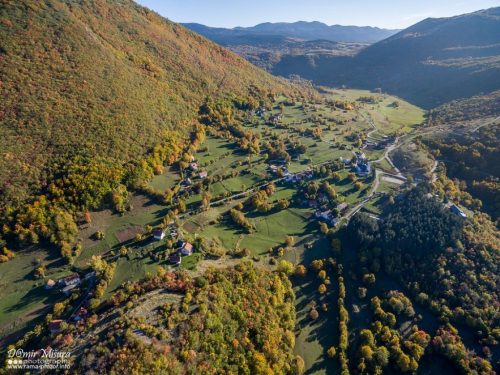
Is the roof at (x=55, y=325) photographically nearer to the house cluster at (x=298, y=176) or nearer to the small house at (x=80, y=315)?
the small house at (x=80, y=315)

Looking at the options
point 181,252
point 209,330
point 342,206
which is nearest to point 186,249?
point 181,252

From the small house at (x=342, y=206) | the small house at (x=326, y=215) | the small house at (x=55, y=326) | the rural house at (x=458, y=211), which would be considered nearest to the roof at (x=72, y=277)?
the small house at (x=55, y=326)

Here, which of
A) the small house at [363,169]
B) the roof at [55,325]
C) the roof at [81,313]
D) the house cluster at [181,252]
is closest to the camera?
the roof at [55,325]

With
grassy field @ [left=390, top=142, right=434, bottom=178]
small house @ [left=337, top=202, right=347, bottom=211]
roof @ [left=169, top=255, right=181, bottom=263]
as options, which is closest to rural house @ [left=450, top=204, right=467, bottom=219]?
grassy field @ [left=390, top=142, right=434, bottom=178]

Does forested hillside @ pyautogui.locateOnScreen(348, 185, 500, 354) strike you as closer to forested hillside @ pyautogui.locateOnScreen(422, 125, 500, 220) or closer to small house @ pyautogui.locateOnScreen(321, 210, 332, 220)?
small house @ pyautogui.locateOnScreen(321, 210, 332, 220)

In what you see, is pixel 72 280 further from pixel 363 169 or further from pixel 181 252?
pixel 363 169

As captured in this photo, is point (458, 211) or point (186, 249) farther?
point (458, 211)
